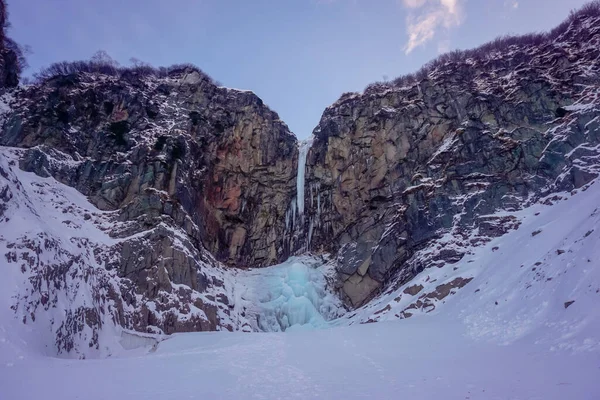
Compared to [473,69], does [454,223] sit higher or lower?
lower

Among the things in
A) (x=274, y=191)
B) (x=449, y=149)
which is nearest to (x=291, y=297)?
(x=274, y=191)

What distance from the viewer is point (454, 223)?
26812 millimetres

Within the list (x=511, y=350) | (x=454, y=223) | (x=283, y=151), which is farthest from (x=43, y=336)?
(x=283, y=151)

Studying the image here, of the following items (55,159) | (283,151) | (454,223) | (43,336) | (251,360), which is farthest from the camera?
(283,151)

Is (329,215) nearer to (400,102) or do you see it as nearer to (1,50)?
(400,102)

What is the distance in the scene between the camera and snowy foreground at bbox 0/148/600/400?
7.07 m

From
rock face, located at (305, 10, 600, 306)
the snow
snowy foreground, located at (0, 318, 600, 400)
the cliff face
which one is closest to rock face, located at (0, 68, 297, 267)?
the cliff face

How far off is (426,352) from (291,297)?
62.6ft

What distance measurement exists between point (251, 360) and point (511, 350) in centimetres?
727

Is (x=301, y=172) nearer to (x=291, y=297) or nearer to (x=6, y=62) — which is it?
(x=291, y=297)

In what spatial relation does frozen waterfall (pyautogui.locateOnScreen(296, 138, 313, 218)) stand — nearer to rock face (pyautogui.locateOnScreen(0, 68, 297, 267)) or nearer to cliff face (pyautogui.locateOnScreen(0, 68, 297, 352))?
rock face (pyautogui.locateOnScreen(0, 68, 297, 267))

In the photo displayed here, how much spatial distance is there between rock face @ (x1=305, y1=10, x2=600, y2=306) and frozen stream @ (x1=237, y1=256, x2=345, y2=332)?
2064 mm

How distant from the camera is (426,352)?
10508 millimetres

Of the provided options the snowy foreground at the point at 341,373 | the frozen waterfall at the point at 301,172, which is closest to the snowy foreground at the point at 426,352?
the snowy foreground at the point at 341,373
